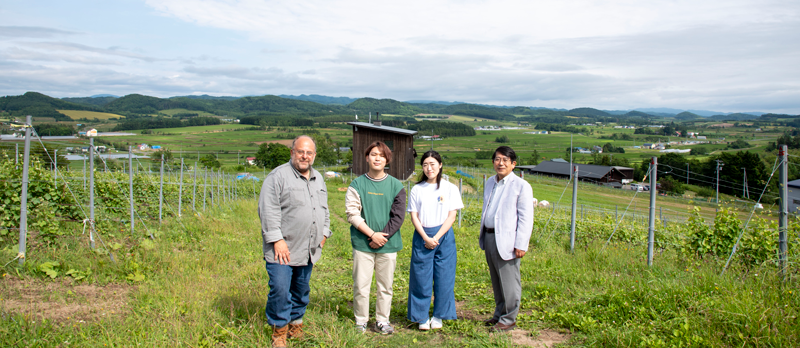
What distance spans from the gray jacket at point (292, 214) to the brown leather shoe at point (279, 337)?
0.53 m

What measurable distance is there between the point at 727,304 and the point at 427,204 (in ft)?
7.90

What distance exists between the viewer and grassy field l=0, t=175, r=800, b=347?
2.95m

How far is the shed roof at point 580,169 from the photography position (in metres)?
55.6

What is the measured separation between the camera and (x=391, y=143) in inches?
997

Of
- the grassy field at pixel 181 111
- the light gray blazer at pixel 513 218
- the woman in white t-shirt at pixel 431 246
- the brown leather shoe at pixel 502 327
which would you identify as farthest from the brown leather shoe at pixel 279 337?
the grassy field at pixel 181 111

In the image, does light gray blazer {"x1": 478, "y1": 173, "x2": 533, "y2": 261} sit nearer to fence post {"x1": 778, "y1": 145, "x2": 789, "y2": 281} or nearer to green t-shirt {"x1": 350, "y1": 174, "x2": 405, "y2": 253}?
green t-shirt {"x1": 350, "y1": 174, "x2": 405, "y2": 253}

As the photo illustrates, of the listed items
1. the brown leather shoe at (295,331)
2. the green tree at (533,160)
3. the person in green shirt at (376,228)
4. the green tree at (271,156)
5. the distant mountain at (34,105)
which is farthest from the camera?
the green tree at (533,160)

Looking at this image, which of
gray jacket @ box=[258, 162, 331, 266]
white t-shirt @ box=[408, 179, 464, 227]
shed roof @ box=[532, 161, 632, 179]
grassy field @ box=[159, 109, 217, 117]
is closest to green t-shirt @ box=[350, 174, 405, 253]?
white t-shirt @ box=[408, 179, 464, 227]

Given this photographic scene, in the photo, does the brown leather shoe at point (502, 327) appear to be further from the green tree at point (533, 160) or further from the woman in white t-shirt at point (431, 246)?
the green tree at point (533, 160)

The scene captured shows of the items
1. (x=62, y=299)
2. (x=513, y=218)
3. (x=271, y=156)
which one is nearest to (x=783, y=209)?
(x=513, y=218)

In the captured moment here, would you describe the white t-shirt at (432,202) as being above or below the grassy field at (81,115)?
below

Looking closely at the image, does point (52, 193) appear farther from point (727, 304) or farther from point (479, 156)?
point (479, 156)

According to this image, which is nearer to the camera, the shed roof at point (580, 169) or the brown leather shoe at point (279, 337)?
the brown leather shoe at point (279, 337)

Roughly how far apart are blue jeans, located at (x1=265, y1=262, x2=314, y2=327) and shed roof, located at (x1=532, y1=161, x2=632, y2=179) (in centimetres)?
5746
